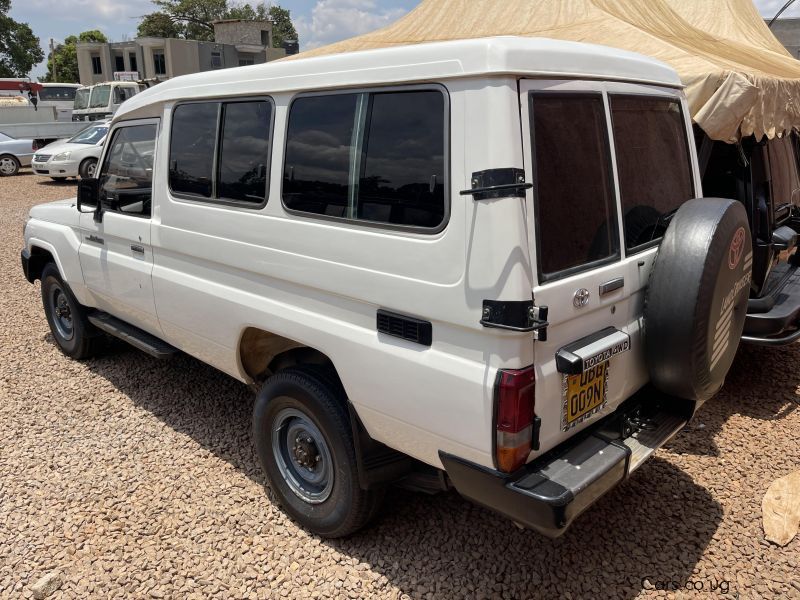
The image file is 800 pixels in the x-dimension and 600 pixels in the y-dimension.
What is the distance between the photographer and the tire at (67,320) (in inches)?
196

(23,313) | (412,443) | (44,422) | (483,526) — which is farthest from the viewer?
(23,313)

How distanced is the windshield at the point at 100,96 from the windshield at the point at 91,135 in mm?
5532

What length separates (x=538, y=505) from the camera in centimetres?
215

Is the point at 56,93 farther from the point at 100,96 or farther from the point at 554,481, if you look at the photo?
the point at 554,481

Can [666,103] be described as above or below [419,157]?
above

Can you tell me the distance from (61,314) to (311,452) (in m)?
3.34

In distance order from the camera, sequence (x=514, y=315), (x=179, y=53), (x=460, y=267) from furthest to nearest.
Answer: (x=179, y=53), (x=460, y=267), (x=514, y=315)

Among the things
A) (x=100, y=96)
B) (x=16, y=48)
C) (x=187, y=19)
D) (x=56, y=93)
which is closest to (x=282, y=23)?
(x=187, y=19)

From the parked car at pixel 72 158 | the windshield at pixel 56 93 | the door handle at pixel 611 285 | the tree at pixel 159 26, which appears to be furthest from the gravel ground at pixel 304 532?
the tree at pixel 159 26

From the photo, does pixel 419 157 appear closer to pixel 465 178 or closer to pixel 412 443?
pixel 465 178

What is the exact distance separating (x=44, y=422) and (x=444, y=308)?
330 cm

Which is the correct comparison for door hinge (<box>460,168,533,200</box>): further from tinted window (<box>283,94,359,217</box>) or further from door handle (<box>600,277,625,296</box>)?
tinted window (<box>283,94,359,217</box>)

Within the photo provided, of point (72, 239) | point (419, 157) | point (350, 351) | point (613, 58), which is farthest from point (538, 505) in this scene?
point (72, 239)

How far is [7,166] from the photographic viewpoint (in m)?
17.9
